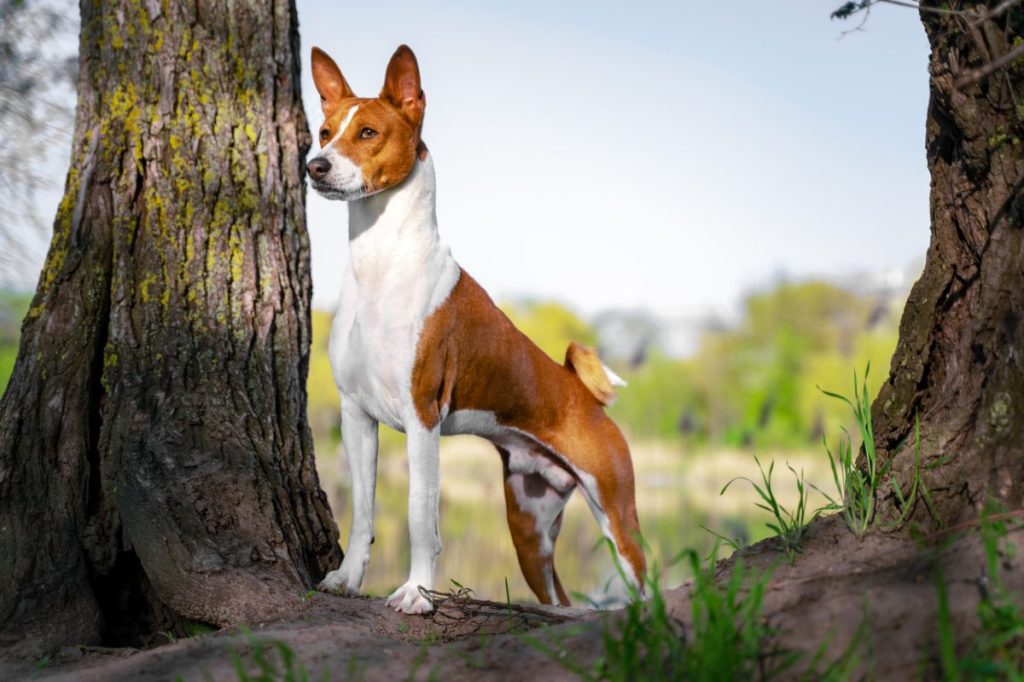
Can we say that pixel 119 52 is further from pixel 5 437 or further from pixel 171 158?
pixel 5 437

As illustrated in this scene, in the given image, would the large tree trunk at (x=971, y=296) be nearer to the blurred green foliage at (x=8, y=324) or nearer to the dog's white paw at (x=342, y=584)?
the dog's white paw at (x=342, y=584)

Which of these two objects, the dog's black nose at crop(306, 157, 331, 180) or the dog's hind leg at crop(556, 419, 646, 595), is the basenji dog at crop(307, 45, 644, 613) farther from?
the dog's hind leg at crop(556, 419, 646, 595)

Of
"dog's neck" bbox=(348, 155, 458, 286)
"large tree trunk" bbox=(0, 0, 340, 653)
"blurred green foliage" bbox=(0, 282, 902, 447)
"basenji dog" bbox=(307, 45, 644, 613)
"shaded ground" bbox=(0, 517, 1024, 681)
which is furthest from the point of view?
"blurred green foliage" bbox=(0, 282, 902, 447)

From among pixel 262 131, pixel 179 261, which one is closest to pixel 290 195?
pixel 262 131

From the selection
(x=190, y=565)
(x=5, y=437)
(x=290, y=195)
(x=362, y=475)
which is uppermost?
(x=290, y=195)

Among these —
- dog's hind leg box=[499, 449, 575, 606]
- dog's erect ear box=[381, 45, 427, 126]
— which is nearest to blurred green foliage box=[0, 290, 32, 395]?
dog's hind leg box=[499, 449, 575, 606]

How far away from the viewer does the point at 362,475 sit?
13.3ft

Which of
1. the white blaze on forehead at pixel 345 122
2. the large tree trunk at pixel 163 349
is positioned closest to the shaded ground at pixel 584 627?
the large tree trunk at pixel 163 349

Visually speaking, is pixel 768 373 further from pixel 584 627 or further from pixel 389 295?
pixel 584 627

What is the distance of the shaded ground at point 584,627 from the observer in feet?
8.60

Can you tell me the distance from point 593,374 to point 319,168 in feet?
5.70

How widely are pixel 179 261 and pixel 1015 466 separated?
10.9ft

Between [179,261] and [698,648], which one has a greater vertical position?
[179,261]

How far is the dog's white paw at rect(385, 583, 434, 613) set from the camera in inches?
146
